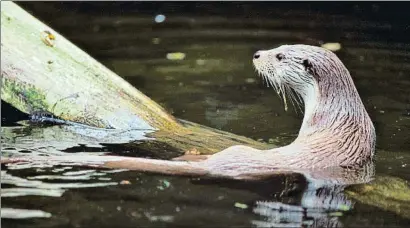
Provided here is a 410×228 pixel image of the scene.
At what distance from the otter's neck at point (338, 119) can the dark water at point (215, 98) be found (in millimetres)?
187

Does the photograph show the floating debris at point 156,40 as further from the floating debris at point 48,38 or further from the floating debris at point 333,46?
the floating debris at point 48,38

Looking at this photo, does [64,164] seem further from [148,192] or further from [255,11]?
[255,11]

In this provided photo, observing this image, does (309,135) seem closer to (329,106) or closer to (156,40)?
(329,106)

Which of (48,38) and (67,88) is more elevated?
(48,38)

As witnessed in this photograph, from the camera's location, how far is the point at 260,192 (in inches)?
159

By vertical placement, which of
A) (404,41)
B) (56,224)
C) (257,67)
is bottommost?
(56,224)

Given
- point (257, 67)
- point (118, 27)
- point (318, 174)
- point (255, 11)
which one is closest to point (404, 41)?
point (255, 11)

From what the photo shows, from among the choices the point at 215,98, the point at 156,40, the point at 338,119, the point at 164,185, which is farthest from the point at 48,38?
the point at 156,40

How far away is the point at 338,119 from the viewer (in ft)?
14.7

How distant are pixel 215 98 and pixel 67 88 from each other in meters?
1.32

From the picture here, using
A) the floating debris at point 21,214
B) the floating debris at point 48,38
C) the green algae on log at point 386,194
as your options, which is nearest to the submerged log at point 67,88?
the floating debris at point 48,38

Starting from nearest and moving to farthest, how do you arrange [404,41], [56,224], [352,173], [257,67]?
[56,224], [352,173], [257,67], [404,41]

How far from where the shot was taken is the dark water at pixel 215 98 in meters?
3.80

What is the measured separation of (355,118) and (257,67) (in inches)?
26.6
